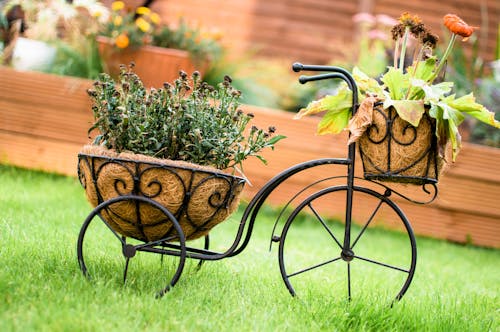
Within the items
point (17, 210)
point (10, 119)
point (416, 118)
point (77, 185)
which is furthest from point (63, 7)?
point (416, 118)

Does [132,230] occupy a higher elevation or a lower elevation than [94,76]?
lower

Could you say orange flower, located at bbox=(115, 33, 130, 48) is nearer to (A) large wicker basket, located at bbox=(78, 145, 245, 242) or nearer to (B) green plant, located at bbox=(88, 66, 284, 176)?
(B) green plant, located at bbox=(88, 66, 284, 176)

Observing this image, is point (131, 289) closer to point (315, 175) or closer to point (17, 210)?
point (17, 210)

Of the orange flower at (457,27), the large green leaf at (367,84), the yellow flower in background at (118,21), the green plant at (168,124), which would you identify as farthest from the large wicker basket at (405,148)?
the yellow flower in background at (118,21)

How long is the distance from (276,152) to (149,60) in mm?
1258

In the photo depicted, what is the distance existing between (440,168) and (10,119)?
334cm

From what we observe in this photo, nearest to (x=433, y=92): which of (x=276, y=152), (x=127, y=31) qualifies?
(x=276, y=152)

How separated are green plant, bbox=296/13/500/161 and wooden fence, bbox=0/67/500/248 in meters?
2.23

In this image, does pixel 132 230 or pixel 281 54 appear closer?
pixel 132 230

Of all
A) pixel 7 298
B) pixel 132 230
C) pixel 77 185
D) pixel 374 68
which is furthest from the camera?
pixel 374 68

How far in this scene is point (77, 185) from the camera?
4.52 m

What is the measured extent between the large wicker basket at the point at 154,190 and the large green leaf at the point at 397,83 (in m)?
0.65

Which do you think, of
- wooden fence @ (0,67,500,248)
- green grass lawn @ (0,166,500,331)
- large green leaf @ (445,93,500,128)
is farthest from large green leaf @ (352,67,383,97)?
wooden fence @ (0,67,500,248)

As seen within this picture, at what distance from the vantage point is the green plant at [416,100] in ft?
7.36
